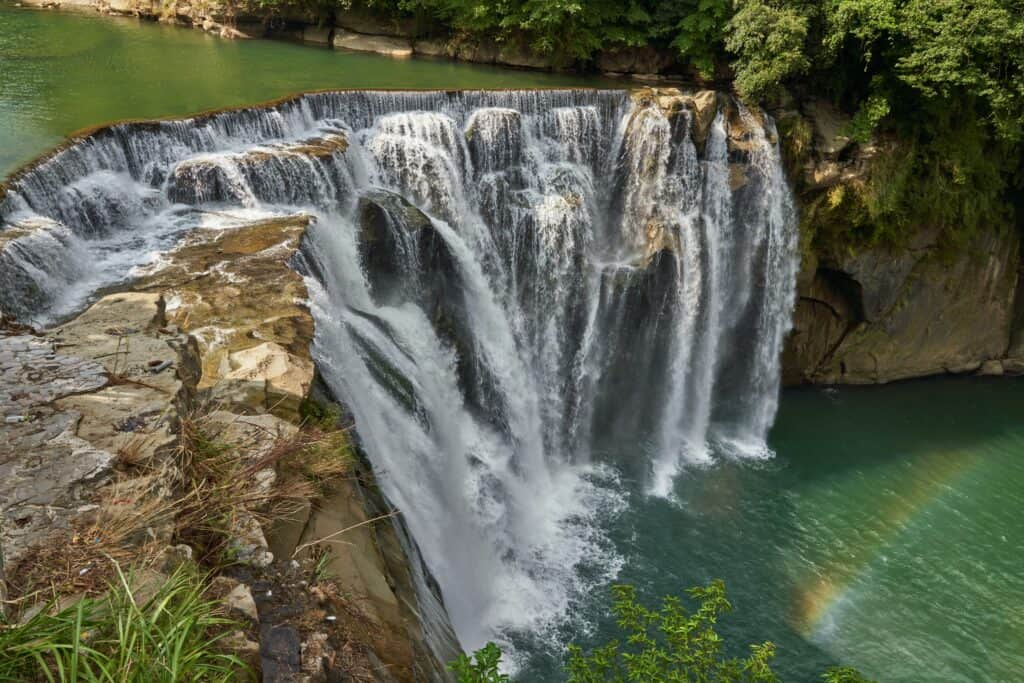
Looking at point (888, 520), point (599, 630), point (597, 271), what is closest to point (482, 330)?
point (597, 271)

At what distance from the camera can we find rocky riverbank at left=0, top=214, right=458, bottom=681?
3646 mm

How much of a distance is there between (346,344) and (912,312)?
14.0 metres

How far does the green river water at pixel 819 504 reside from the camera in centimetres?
1083

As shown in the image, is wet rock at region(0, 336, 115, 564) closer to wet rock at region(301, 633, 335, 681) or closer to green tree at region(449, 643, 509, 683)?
wet rock at region(301, 633, 335, 681)

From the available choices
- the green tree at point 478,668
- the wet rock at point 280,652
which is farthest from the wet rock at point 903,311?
the wet rock at point 280,652

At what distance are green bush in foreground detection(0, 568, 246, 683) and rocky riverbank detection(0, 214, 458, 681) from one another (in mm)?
313

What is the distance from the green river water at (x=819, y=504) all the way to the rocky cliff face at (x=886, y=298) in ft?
2.06

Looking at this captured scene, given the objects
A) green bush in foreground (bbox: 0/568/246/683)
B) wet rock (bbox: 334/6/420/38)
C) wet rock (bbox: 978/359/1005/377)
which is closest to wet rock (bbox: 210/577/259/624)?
green bush in foreground (bbox: 0/568/246/683)

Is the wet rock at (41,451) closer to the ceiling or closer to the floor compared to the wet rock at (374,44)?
closer to the floor

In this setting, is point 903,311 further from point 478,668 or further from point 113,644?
point 113,644

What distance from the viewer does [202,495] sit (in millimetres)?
4176

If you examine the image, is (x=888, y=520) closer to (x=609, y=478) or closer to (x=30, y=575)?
(x=609, y=478)

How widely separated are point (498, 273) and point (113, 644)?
1090cm

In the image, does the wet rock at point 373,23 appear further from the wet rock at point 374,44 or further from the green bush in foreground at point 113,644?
the green bush in foreground at point 113,644
